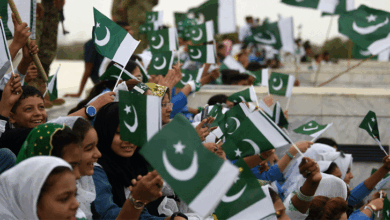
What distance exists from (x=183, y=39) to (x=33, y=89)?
15.6 feet

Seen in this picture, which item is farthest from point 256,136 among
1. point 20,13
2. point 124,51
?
point 20,13

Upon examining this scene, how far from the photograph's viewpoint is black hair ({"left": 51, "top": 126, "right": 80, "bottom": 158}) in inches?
72.0

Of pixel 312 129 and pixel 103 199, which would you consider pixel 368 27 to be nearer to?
pixel 312 129

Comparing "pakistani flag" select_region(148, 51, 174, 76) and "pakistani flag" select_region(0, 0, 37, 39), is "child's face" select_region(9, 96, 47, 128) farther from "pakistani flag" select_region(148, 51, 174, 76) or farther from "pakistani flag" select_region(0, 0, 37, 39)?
"pakistani flag" select_region(148, 51, 174, 76)

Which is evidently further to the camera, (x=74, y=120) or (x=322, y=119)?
(x=322, y=119)

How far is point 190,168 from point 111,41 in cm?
187

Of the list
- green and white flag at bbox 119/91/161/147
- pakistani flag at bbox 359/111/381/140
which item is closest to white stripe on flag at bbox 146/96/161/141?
green and white flag at bbox 119/91/161/147

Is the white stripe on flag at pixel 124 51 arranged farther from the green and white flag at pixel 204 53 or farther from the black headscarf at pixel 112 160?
the green and white flag at pixel 204 53

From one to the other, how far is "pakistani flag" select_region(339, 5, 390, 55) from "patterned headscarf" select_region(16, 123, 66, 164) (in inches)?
187

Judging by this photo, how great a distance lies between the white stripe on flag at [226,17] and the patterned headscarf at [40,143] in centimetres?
594

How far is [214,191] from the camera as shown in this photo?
1623 mm

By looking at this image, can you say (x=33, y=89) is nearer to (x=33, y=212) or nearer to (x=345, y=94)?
(x=33, y=212)

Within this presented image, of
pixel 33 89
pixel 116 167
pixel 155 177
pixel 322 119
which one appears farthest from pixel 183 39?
pixel 155 177

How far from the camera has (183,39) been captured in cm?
750
